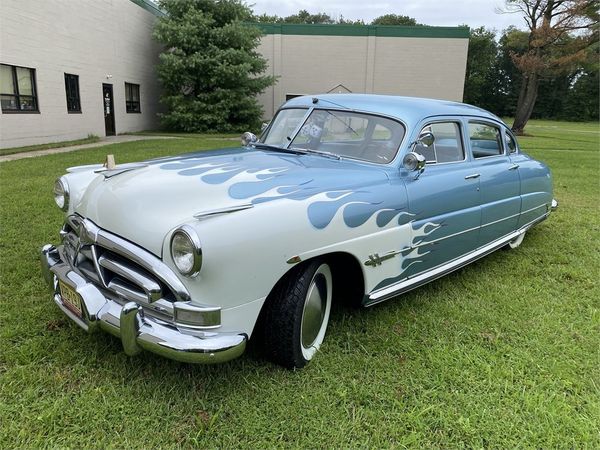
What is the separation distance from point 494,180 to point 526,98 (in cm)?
2435

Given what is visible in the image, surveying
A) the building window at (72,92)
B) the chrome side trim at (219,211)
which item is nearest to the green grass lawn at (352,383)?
the chrome side trim at (219,211)

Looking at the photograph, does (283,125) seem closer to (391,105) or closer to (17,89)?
(391,105)

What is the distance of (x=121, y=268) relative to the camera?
2.41m

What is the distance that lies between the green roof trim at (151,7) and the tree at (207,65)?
3.45ft

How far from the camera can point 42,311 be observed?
3.23m

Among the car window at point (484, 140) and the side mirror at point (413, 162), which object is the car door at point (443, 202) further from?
the car window at point (484, 140)

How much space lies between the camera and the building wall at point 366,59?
24.8 m

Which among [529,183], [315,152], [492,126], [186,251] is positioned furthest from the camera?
[529,183]

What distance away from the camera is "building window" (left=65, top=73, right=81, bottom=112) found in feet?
50.9

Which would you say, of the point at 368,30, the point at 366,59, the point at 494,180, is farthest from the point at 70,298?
the point at 368,30

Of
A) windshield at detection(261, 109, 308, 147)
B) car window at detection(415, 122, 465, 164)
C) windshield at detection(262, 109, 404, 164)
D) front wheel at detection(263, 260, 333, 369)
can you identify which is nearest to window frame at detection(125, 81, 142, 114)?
windshield at detection(261, 109, 308, 147)

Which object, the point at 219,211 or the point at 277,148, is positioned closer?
the point at 219,211

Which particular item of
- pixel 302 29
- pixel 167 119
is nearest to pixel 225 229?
pixel 167 119

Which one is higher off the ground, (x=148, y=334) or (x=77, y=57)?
(x=77, y=57)
